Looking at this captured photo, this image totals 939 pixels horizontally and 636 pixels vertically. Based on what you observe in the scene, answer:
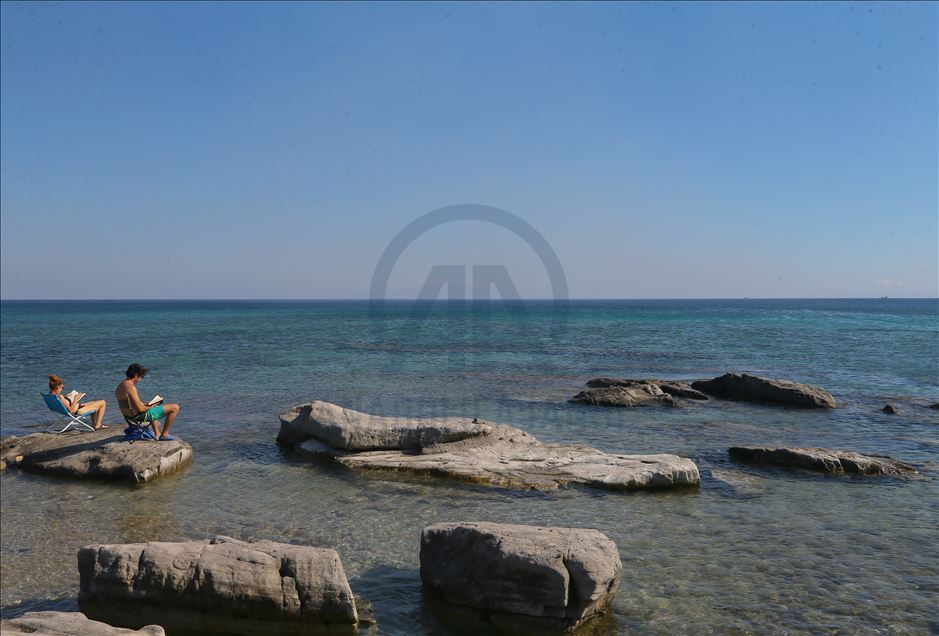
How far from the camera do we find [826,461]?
13094 millimetres

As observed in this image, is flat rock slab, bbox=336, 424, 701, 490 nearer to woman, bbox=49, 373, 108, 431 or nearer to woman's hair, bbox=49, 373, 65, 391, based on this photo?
woman, bbox=49, 373, 108, 431

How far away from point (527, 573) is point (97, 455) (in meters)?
10.1

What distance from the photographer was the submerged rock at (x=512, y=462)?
39.5 feet

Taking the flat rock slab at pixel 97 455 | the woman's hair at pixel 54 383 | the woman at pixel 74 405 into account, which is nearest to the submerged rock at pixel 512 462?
the flat rock slab at pixel 97 455

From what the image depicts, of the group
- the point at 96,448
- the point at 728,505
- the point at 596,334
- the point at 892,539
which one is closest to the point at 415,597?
the point at 728,505

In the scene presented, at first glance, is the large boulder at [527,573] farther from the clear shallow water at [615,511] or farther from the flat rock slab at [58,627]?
the flat rock slab at [58,627]

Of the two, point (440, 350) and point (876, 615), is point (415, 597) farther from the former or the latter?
point (440, 350)

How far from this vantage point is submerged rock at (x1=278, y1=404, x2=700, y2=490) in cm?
1203

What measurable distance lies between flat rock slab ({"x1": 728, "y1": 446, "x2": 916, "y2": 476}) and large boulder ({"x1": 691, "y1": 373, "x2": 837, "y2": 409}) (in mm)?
7711

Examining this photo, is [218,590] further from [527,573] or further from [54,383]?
[54,383]

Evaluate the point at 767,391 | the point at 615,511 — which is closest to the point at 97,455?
the point at 615,511

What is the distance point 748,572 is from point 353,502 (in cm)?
644

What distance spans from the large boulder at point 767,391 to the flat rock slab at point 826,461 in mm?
7711

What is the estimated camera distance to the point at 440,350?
4497 cm
